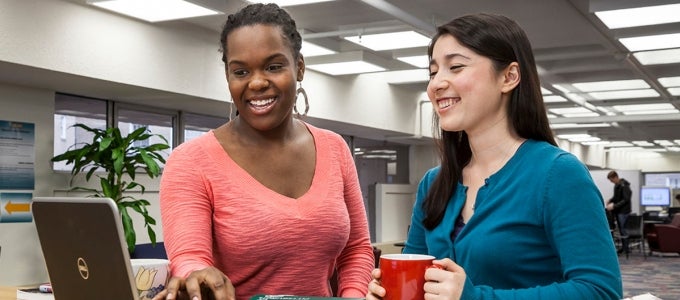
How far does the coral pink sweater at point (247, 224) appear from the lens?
1324 mm

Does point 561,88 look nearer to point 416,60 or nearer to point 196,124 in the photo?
point 416,60

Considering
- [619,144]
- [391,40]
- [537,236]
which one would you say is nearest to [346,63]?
[391,40]

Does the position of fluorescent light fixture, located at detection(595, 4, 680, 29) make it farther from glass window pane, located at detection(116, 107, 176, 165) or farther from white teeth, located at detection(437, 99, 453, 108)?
white teeth, located at detection(437, 99, 453, 108)

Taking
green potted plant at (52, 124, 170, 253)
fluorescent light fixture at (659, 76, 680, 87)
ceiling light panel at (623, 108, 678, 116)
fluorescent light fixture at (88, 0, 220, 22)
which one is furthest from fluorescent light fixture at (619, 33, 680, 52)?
ceiling light panel at (623, 108, 678, 116)

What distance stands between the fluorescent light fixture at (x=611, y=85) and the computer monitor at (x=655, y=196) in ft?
27.9

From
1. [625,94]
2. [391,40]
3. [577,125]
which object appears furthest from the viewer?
[577,125]

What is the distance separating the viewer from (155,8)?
18.1 feet

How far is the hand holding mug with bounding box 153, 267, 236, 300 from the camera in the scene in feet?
3.48

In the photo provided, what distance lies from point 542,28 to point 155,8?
362 centimetres

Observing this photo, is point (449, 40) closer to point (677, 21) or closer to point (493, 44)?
point (493, 44)

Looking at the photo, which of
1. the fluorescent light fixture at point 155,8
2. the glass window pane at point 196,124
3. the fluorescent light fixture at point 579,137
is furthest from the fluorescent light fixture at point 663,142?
the fluorescent light fixture at point 155,8

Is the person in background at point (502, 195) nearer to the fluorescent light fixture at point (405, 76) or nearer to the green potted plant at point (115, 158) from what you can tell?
the green potted plant at point (115, 158)

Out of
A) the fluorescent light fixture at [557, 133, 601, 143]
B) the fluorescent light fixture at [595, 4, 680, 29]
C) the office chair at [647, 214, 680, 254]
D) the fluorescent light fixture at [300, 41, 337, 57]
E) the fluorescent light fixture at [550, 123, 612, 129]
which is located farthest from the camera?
the fluorescent light fixture at [557, 133, 601, 143]

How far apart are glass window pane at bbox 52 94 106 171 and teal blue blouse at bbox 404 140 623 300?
20.1 ft
